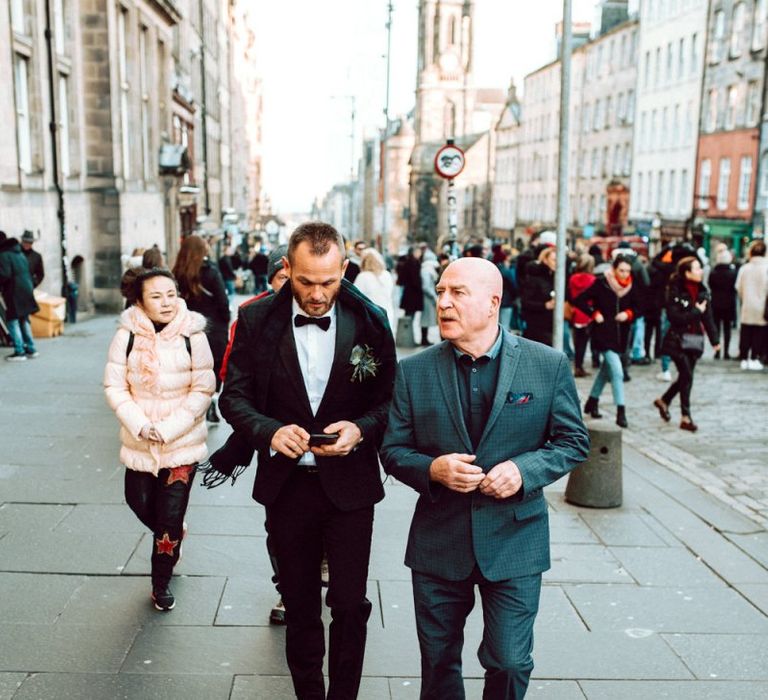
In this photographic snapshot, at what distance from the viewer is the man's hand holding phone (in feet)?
11.6

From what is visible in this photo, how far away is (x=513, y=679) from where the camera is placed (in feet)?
11.3

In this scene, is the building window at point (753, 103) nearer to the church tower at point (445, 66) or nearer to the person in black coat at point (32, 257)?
the person in black coat at point (32, 257)

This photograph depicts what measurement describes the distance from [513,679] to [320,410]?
1236 millimetres

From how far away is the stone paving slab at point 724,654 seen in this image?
4531mm

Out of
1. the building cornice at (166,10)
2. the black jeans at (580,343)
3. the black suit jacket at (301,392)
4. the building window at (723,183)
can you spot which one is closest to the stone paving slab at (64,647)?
the black suit jacket at (301,392)

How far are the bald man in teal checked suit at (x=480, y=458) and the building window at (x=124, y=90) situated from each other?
2181 cm

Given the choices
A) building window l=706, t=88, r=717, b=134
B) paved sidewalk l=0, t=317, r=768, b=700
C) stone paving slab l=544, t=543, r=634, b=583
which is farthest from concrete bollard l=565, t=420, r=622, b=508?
building window l=706, t=88, r=717, b=134

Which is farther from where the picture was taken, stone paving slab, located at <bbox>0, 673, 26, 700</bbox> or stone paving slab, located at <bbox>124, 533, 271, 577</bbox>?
stone paving slab, located at <bbox>124, 533, 271, 577</bbox>

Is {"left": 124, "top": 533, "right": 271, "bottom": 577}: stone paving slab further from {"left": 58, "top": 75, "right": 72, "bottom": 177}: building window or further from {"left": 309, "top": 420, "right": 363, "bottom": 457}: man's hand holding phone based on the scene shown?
{"left": 58, "top": 75, "right": 72, "bottom": 177}: building window

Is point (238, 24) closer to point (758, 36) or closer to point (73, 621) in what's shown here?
point (758, 36)

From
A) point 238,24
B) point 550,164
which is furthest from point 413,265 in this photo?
point 238,24

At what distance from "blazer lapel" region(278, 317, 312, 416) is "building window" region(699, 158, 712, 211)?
4380 cm

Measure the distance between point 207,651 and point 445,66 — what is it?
9964 centimetres

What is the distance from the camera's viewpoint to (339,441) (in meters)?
3.55
